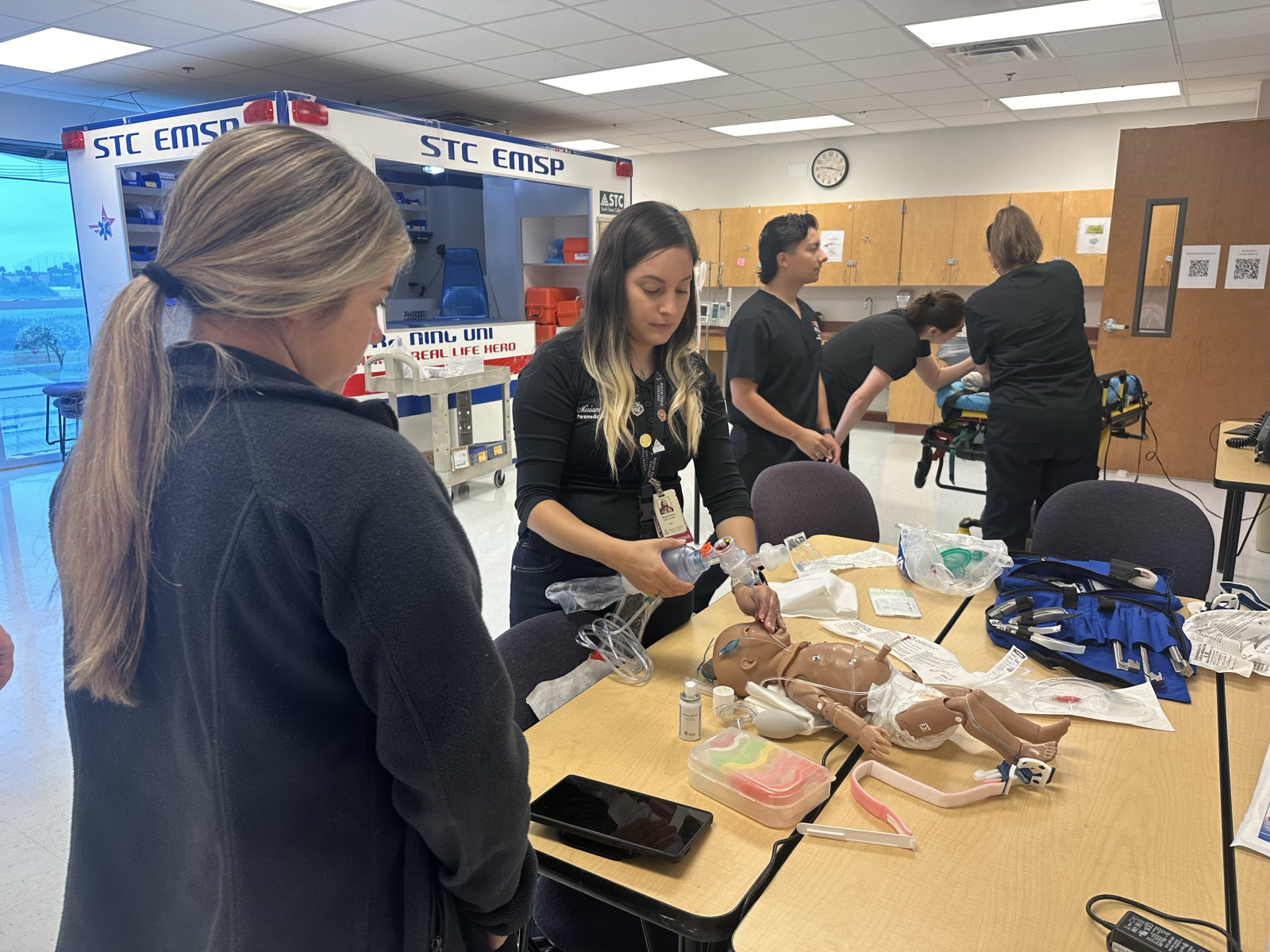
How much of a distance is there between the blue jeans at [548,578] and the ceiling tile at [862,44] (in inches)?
176

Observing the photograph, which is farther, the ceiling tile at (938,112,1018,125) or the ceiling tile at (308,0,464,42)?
the ceiling tile at (938,112,1018,125)

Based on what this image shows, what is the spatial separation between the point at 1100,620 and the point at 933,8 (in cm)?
411

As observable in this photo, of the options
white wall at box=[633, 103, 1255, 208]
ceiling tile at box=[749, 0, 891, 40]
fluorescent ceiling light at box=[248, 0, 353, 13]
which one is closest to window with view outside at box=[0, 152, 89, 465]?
fluorescent ceiling light at box=[248, 0, 353, 13]

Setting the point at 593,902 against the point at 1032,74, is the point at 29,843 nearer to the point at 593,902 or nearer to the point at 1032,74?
the point at 593,902

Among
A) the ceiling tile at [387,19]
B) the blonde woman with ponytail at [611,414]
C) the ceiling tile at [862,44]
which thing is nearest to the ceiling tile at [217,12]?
the ceiling tile at [387,19]

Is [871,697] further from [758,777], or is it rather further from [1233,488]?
[1233,488]

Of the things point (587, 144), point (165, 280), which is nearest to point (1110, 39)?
point (587, 144)

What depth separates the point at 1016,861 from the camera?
3.63ft

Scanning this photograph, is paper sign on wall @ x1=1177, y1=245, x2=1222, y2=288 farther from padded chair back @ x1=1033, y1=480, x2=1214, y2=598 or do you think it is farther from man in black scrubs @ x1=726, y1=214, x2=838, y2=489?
padded chair back @ x1=1033, y1=480, x2=1214, y2=598

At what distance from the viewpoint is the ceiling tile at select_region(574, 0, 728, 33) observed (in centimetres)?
455

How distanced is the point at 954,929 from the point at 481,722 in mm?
634

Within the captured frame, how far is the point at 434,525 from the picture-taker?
0.74m

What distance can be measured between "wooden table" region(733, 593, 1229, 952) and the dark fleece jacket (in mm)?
423

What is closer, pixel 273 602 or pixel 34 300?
pixel 273 602
